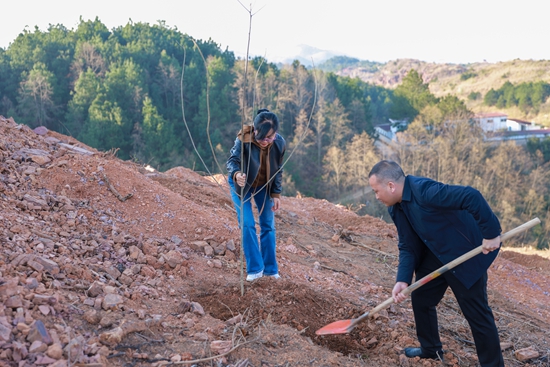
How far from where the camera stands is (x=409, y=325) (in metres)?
3.85

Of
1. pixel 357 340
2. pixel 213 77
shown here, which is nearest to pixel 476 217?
pixel 357 340

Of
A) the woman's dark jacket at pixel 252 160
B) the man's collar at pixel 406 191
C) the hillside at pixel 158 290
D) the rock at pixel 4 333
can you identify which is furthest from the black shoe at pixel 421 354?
the rock at pixel 4 333

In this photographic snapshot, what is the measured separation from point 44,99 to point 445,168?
2299cm

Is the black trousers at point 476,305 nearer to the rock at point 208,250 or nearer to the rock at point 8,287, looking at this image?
the rock at point 208,250

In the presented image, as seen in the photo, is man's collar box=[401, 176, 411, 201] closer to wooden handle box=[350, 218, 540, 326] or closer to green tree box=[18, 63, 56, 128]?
wooden handle box=[350, 218, 540, 326]

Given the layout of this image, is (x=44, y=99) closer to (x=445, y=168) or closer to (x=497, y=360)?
(x=445, y=168)

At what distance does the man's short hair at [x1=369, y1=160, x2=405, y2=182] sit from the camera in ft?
9.22

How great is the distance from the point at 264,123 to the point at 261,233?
1012 millimetres

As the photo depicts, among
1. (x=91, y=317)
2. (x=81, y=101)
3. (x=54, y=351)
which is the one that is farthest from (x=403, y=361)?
(x=81, y=101)

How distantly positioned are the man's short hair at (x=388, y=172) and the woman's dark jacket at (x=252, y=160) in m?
1.07

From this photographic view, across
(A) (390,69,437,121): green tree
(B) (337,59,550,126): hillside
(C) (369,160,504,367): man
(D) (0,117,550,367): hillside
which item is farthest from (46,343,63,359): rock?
(B) (337,59,550,126): hillside

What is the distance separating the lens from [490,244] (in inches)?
102

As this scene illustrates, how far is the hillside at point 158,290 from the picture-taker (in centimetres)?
260

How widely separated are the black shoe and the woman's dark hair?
6.12 ft
